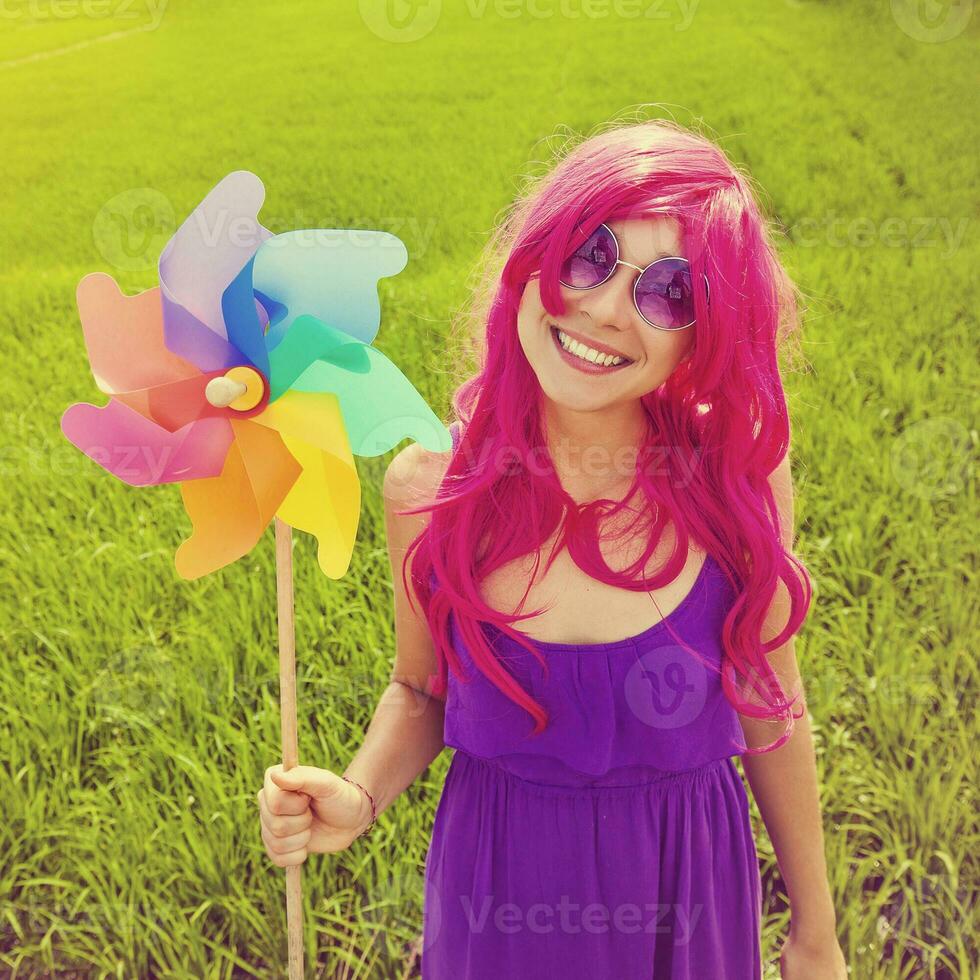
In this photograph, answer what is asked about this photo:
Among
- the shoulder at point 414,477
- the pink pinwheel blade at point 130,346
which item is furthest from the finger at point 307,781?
the pink pinwheel blade at point 130,346

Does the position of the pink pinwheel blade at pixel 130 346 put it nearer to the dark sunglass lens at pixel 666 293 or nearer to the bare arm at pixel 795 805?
the dark sunglass lens at pixel 666 293

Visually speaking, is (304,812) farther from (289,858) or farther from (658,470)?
(658,470)

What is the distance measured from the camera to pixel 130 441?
0.95 metres

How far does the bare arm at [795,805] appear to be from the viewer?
1.19 meters

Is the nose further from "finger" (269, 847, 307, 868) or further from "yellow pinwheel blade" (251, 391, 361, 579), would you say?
"finger" (269, 847, 307, 868)

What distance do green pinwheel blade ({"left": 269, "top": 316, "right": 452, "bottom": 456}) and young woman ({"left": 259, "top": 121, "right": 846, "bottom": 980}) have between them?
0.15m

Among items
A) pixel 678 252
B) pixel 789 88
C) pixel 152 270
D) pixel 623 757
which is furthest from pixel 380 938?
pixel 789 88

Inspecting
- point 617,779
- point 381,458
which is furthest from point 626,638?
point 381,458

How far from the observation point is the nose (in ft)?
3.14

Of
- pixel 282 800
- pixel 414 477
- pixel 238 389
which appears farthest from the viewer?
pixel 414 477

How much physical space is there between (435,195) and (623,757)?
13.1 feet

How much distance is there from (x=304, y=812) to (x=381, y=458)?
1803mm

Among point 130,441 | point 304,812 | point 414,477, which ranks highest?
point 130,441

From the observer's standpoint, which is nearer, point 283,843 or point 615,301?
point 615,301
